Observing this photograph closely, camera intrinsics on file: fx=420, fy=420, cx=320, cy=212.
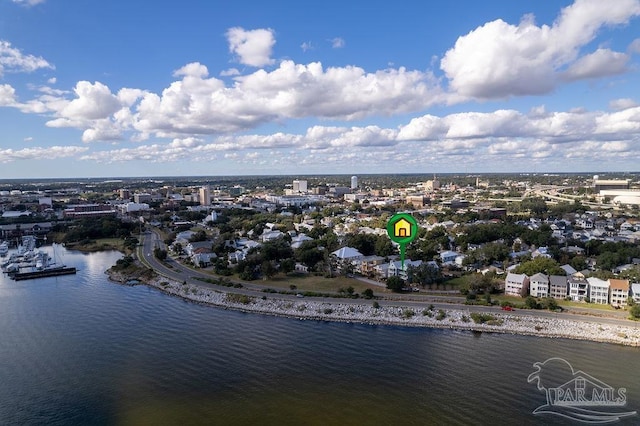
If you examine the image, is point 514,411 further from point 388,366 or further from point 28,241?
point 28,241

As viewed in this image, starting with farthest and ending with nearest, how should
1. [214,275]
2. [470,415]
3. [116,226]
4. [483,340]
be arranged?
1. [116,226]
2. [214,275]
3. [483,340]
4. [470,415]

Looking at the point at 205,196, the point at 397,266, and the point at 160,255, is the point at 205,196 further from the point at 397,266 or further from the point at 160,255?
the point at 397,266

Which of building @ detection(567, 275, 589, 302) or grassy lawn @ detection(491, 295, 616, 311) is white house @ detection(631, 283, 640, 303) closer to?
grassy lawn @ detection(491, 295, 616, 311)

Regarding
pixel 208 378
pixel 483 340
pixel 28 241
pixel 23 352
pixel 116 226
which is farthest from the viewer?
pixel 116 226

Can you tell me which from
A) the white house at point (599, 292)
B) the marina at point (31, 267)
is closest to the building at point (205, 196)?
the marina at point (31, 267)

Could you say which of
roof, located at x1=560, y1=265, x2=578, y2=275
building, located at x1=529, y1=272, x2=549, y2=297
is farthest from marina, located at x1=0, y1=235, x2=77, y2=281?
roof, located at x1=560, y1=265, x2=578, y2=275

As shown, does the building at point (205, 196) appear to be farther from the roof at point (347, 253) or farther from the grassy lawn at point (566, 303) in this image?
the grassy lawn at point (566, 303)

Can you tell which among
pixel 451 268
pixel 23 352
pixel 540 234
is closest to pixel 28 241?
pixel 23 352
